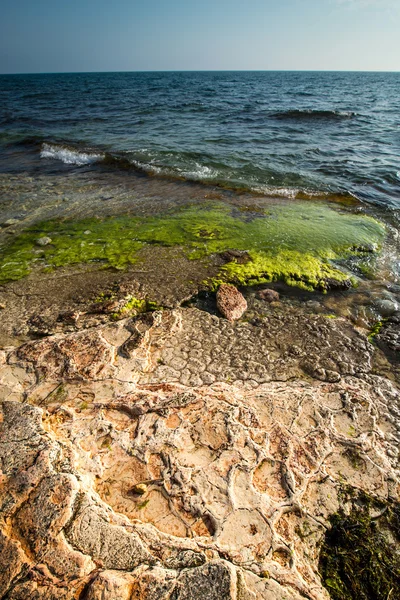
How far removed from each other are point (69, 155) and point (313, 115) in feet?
53.2

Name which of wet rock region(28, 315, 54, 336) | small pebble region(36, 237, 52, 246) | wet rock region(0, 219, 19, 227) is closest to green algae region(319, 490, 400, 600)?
wet rock region(28, 315, 54, 336)

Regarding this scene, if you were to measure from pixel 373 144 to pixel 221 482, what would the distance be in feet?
50.1

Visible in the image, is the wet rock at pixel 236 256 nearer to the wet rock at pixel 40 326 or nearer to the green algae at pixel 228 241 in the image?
the green algae at pixel 228 241

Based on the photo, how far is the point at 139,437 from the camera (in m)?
2.37

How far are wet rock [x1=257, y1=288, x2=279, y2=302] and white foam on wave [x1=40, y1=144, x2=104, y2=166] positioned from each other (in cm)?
868

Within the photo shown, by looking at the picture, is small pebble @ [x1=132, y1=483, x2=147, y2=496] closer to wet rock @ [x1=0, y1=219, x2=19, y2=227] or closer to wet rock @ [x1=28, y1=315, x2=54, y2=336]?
wet rock @ [x1=28, y1=315, x2=54, y2=336]

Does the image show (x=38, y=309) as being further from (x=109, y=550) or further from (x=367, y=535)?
(x=367, y=535)

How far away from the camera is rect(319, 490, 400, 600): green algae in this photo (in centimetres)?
181

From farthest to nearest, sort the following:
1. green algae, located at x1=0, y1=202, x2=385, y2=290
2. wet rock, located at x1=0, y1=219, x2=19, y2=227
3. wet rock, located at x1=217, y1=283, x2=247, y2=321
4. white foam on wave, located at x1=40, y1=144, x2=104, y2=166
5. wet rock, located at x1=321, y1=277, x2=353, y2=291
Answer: white foam on wave, located at x1=40, y1=144, x2=104, y2=166
wet rock, located at x1=0, y1=219, x2=19, y2=227
green algae, located at x1=0, y1=202, x2=385, y2=290
wet rock, located at x1=321, y1=277, x2=353, y2=291
wet rock, located at x1=217, y1=283, x2=247, y2=321

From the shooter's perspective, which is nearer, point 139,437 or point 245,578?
point 245,578

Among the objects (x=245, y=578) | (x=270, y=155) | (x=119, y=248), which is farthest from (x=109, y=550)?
(x=270, y=155)

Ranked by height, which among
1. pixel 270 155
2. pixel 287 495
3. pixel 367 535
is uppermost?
pixel 270 155

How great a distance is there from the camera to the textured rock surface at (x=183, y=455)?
165cm

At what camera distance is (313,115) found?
1998cm
